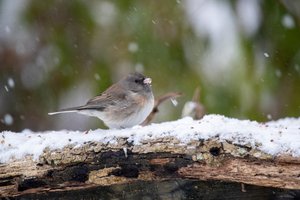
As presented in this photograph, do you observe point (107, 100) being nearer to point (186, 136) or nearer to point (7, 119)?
point (186, 136)

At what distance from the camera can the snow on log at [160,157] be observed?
2.89 meters

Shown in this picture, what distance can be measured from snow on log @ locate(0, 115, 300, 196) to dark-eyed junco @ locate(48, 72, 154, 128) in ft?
3.14

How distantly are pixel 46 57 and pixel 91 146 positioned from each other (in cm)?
296

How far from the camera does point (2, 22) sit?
19.4ft

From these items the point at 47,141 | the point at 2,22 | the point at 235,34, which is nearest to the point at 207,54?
the point at 235,34

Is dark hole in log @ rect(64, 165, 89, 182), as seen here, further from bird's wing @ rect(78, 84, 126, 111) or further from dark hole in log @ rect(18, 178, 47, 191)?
bird's wing @ rect(78, 84, 126, 111)

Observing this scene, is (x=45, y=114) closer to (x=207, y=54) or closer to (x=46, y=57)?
(x=46, y=57)

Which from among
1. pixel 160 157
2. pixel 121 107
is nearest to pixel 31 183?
pixel 160 157

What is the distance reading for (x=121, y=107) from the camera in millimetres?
4254

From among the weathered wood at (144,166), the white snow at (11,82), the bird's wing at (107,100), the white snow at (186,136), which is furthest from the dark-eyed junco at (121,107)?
the white snow at (11,82)

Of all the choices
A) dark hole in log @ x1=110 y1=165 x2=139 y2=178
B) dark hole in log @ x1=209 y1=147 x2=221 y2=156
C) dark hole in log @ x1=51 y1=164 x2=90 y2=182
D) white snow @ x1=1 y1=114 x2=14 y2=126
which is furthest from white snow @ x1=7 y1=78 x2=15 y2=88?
dark hole in log @ x1=209 y1=147 x2=221 y2=156

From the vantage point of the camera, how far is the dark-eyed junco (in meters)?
4.22

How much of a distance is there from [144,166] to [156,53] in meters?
2.80

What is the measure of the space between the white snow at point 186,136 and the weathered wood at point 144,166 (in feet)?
0.12
